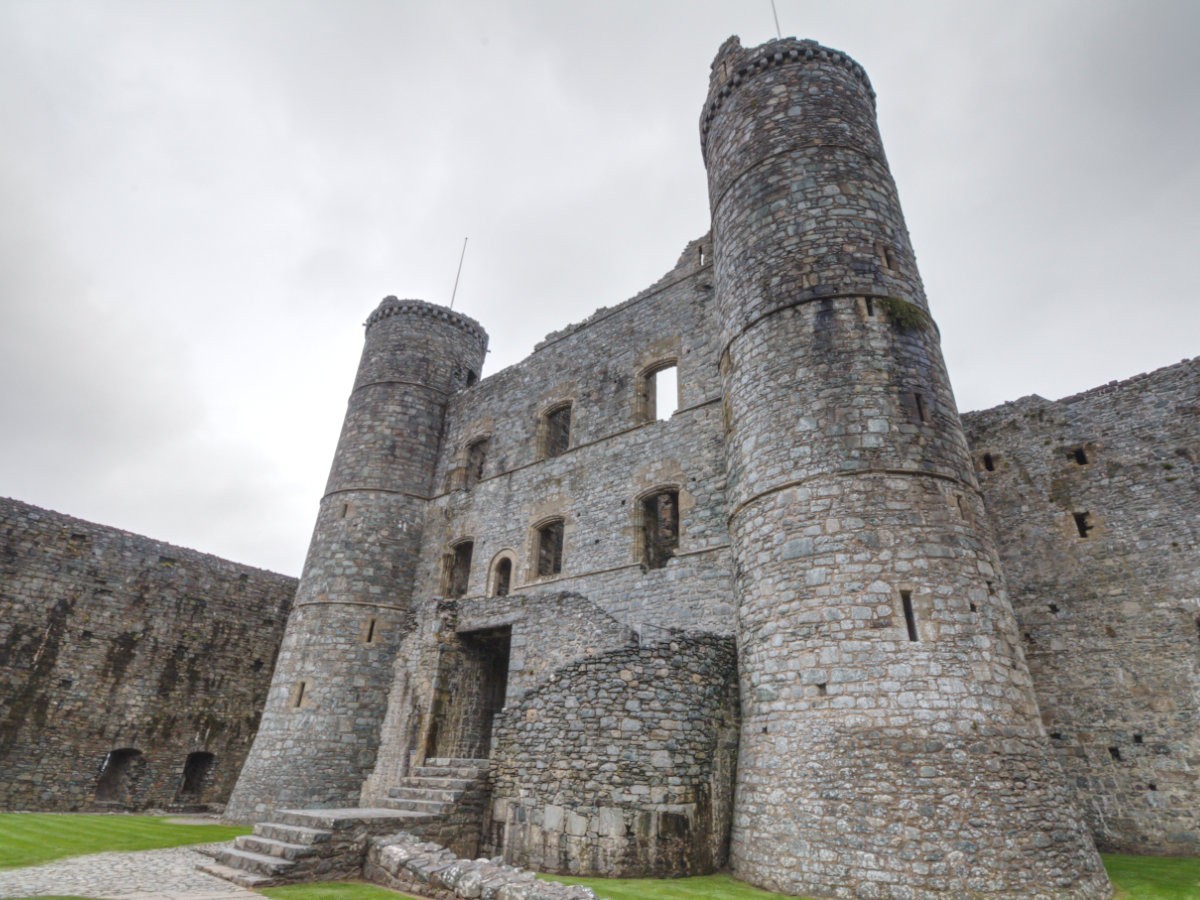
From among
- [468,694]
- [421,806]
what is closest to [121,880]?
[421,806]

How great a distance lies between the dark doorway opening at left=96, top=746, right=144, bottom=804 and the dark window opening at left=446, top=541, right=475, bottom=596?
28.1ft

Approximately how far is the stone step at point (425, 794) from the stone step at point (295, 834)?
1.72 m

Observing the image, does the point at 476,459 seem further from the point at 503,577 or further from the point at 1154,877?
the point at 1154,877

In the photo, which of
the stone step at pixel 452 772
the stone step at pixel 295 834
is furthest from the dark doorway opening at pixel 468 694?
the stone step at pixel 295 834

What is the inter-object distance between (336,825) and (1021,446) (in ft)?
42.3

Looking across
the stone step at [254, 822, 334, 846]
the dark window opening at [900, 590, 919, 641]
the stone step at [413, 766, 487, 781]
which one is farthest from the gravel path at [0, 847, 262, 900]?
the dark window opening at [900, 590, 919, 641]

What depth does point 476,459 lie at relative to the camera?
19750 mm

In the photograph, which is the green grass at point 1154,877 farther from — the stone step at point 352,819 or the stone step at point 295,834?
the stone step at point 295,834

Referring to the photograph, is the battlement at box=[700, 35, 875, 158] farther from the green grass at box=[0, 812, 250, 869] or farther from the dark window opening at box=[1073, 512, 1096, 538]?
the green grass at box=[0, 812, 250, 869]

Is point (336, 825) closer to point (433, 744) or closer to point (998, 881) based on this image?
point (433, 744)

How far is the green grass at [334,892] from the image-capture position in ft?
22.0

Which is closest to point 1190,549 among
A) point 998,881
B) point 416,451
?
point 998,881

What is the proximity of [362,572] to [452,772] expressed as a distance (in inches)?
352

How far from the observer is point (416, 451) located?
19969mm
